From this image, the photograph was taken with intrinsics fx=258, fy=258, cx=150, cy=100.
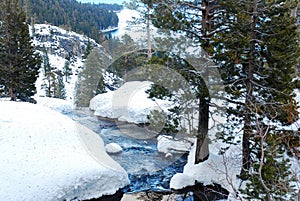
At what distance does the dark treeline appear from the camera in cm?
7550

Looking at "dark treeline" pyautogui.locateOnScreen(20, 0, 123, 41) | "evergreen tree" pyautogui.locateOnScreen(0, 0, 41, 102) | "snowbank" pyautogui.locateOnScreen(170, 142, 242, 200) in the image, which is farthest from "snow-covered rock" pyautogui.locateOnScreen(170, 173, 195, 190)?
"dark treeline" pyautogui.locateOnScreen(20, 0, 123, 41)

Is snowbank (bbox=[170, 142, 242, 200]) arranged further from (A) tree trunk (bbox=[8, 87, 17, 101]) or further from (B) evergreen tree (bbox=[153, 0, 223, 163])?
(A) tree trunk (bbox=[8, 87, 17, 101])

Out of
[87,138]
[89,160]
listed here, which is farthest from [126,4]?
[89,160]

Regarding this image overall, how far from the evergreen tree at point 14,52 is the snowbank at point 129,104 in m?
5.17

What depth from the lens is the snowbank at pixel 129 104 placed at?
15573mm

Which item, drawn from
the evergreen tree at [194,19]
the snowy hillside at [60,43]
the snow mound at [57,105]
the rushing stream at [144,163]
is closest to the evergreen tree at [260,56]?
the evergreen tree at [194,19]

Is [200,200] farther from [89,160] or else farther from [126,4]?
[126,4]

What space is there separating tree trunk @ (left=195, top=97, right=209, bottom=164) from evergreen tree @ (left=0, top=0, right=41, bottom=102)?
40.0 feet

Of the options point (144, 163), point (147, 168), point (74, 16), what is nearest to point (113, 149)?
point (144, 163)

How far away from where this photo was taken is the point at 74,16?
3354 inches

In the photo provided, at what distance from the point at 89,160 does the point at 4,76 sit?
34.5ft

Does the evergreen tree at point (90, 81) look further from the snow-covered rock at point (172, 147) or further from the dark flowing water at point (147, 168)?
the snow-covered rock at point (172, 147)

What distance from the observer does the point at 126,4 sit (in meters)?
14.3

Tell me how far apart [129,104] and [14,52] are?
7.68m
